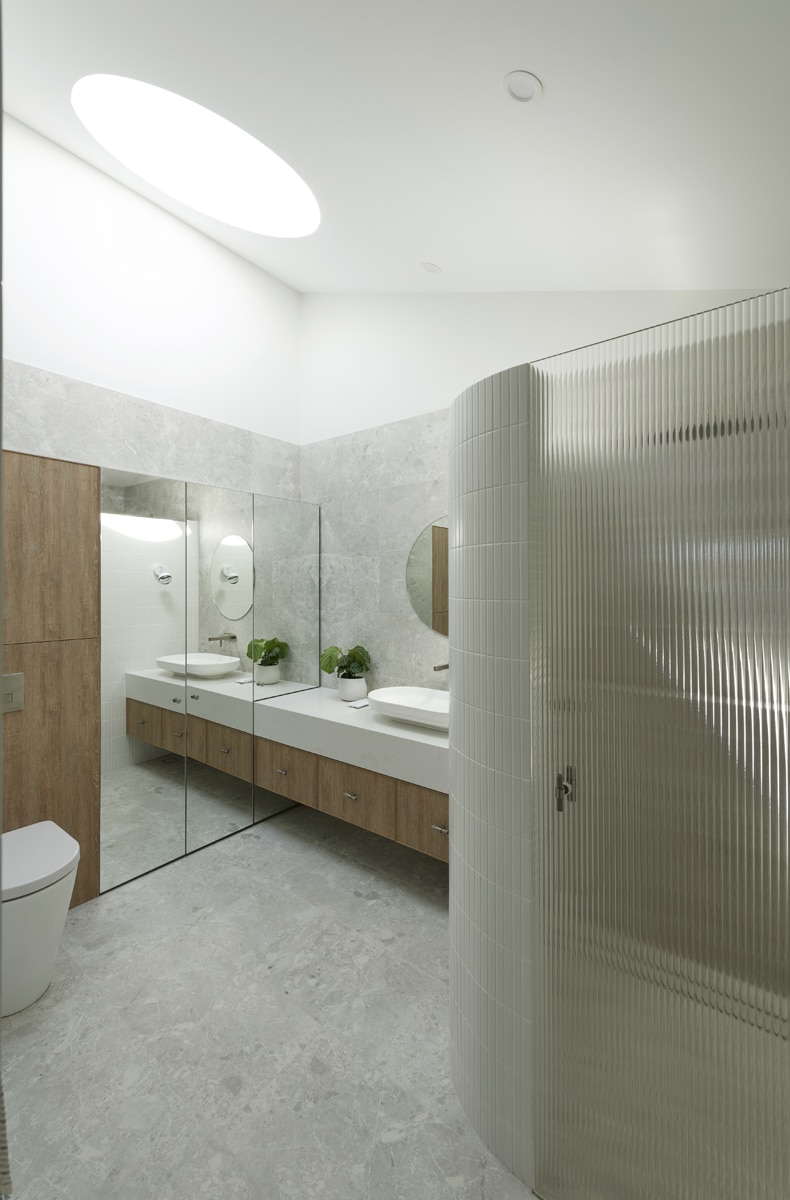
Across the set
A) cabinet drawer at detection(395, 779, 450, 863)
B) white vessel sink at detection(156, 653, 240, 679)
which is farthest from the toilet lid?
cabinet drawer at detection(395, 779, 450, 863)

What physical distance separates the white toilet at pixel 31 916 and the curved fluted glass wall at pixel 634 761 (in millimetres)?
1375

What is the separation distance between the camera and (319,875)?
2879 millimetres

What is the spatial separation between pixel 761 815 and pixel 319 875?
85.3 inches

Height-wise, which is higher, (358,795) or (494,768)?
(494,768)

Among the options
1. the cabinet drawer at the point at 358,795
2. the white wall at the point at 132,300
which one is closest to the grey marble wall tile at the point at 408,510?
the white wall at the point at 132,300

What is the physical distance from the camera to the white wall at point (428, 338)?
252cm

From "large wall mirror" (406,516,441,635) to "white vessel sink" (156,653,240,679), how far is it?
1.03 metres

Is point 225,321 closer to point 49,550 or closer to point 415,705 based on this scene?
point 49,550

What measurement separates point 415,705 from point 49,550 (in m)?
1.65

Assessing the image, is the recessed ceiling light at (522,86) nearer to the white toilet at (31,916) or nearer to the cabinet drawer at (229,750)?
the white toilet at (31,916)

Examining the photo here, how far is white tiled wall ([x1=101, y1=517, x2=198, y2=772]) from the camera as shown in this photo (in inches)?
108

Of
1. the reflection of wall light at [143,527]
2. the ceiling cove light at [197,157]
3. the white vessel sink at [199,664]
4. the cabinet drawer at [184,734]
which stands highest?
the ceiling cove light at [197,157]

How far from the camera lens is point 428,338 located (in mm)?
3180

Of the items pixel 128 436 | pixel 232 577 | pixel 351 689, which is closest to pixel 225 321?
pixel 128 436
